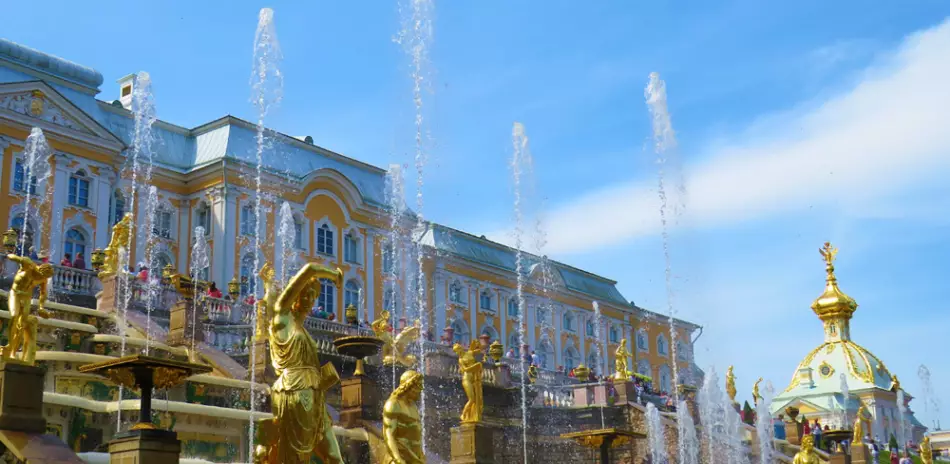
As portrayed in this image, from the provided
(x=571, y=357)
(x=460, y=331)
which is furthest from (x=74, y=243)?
(x=571, y=357)

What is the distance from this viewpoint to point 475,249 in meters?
58.9

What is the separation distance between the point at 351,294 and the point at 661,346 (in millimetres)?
29519

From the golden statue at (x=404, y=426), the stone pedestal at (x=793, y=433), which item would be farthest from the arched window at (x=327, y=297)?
the golden statue at (x=404, y=426)

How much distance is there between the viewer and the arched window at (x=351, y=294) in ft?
156

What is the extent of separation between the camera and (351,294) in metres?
47.9

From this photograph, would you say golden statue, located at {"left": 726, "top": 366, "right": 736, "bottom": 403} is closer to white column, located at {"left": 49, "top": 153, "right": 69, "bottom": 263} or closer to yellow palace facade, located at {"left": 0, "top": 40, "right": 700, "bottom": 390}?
yellow palace facade, located at {"left": 0, "top": 40, "right": 700, "bottom": 390}

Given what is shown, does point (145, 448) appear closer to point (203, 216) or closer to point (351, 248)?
point (203, 216)

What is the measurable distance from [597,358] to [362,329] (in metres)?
34.2

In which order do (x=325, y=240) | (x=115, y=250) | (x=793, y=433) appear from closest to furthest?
(x=115, y=250) → (x=793, y=433) → (x=325, y=240)

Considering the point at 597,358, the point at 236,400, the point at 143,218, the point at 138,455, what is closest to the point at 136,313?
the point at 236,400

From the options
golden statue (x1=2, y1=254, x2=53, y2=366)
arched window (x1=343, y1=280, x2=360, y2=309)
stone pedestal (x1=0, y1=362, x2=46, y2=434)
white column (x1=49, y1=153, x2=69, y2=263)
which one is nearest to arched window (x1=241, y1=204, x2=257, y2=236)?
arched window (x1=343, y1=280, x2=360, y2=309)

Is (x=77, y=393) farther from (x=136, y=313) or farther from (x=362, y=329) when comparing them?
(x=362, y=329)

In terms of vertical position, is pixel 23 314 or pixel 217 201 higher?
pixel 217 201

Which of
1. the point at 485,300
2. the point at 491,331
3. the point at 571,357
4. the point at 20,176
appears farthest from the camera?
the point at 571,357
